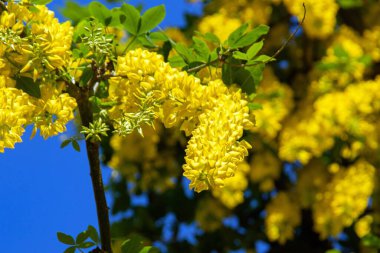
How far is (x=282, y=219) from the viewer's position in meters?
5.52

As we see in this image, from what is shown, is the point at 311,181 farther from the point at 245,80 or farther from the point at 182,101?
the point at 182,101

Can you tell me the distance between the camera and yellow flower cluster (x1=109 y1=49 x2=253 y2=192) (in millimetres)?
1751

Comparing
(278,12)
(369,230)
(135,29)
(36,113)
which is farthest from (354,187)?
(36,113)

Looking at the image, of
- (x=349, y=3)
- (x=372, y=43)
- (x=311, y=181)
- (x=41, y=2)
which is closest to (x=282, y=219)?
(x=311, y=181)

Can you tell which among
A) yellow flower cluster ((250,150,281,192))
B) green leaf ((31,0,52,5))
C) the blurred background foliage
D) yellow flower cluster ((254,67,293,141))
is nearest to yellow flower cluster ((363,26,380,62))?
the blurred background foliage

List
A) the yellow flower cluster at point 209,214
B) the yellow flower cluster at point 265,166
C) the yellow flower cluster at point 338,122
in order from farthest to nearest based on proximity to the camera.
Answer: the yellow flower cluster at point 209,214 < the yellow flower cluster at point 265,166 < the yellow flower cluster at point 338,122

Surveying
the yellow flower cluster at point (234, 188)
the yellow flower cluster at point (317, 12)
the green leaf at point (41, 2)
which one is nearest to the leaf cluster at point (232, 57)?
the green leaf at point (41, 2)

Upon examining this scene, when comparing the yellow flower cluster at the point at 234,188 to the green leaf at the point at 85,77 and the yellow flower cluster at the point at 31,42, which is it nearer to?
the green leaf at the point at 85,77

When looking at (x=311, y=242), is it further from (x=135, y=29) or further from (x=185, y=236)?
(x=135, y=29)

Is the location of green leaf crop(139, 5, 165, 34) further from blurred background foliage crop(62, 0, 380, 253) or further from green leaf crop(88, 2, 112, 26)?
blurred background foliage crop(62, 0, 380, 253)

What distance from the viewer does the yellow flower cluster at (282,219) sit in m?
5.47

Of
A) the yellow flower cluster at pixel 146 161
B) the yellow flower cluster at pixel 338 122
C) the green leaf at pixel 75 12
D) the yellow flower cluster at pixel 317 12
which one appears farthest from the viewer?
the yellow flower cluster at pixel 146 161

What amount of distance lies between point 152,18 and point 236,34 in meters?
0.31

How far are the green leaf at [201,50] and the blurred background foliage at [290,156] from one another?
97.9 inches
